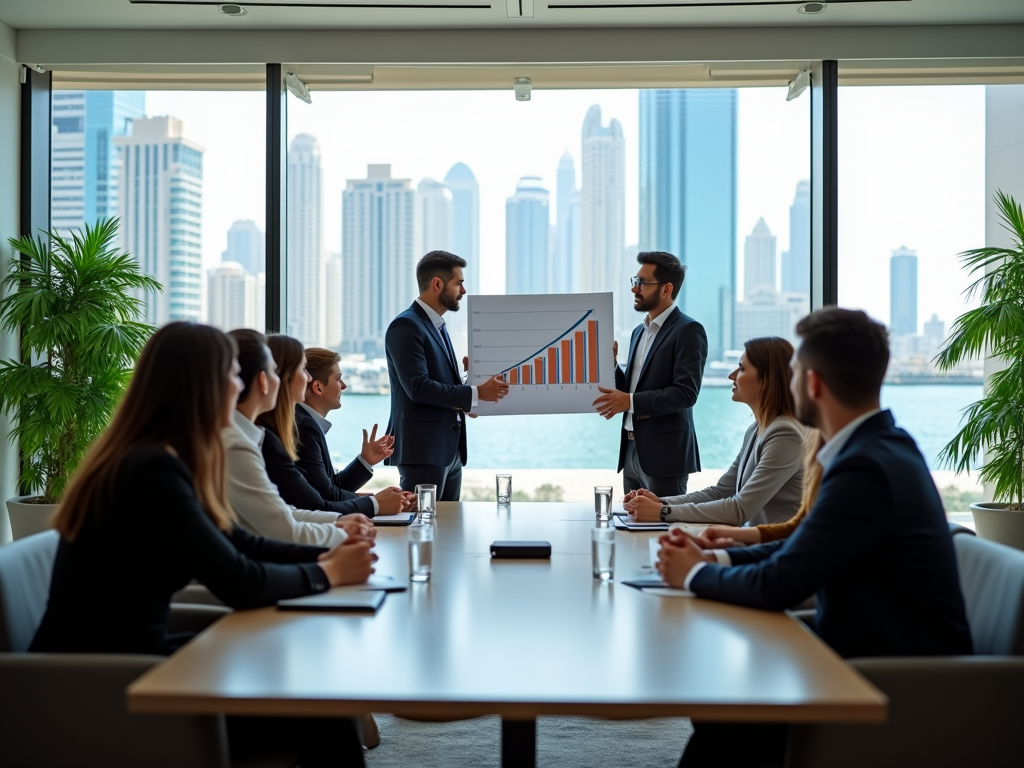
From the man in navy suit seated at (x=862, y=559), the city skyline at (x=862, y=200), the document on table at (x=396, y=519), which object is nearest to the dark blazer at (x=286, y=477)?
the document on table at (x=396, y=519)

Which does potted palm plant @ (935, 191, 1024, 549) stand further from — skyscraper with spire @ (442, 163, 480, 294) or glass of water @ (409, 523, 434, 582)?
skyscraper with spire @ (442, 163, 480, 294)

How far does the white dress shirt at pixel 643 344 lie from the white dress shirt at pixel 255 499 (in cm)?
228

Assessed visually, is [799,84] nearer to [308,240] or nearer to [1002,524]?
[1002,524]

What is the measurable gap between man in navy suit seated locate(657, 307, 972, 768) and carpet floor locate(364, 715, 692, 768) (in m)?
1.12

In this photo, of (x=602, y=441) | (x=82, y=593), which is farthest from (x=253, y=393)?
(x=602, y=441)

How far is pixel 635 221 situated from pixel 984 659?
28205mm

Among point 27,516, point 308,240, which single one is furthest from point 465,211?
point 27,516

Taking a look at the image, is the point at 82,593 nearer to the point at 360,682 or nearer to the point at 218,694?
the point at 218,694

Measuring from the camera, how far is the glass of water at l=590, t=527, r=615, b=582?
89.6 inches

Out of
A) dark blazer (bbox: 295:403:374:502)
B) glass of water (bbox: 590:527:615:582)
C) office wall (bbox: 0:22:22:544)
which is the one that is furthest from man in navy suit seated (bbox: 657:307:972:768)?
office wall (bbox: 0:22:22:544)

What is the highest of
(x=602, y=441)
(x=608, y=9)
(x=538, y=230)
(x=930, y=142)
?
(x=930, y=142)

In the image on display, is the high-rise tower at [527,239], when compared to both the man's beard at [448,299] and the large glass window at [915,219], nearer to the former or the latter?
the large glass window at [915,219]

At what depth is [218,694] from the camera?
1.43m

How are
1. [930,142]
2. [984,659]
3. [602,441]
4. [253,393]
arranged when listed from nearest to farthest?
[984,659], [253,393], [930,142], [602,441]
